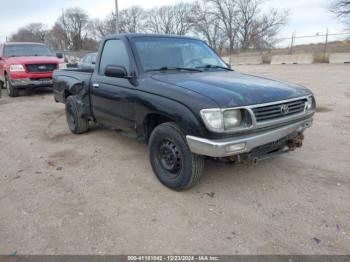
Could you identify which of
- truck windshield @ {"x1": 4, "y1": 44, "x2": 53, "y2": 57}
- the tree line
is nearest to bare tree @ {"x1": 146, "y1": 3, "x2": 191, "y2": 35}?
the tree line

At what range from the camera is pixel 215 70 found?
429cm

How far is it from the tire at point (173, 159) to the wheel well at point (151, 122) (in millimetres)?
201

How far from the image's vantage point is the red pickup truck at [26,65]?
395 inches

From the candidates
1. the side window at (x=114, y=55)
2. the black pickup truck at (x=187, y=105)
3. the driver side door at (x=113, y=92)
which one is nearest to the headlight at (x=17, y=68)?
the black pickup truck at (x=187, y=105)

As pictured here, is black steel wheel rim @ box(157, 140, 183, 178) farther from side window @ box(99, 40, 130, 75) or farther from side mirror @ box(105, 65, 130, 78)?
side window @ box(99, 40, 130, 75)

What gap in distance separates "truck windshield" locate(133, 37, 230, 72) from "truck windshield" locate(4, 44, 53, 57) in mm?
8855

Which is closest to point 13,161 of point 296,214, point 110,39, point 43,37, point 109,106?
point 109,106

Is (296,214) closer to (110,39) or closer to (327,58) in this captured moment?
(110,39)

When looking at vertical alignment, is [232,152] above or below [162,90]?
below

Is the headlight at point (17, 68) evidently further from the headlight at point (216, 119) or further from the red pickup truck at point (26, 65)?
the headlight at point (216, 119)

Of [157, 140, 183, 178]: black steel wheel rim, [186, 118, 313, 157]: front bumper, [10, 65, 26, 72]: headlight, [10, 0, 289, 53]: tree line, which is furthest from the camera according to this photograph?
[10, 0, 289, 53]: tree line

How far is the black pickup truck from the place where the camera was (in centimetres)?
286

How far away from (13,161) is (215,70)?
3.50m

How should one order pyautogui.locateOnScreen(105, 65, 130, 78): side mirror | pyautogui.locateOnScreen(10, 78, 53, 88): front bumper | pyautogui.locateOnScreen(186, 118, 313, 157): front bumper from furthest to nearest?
pyautogui.locateOnScreen(10, 78, 53, 88): front bumper → pyautogui.locateOnScreen(105, 65, 130, 78): side mirror → pyautogui.locateOnScreen(186, 118, 313, 157): front bumper
